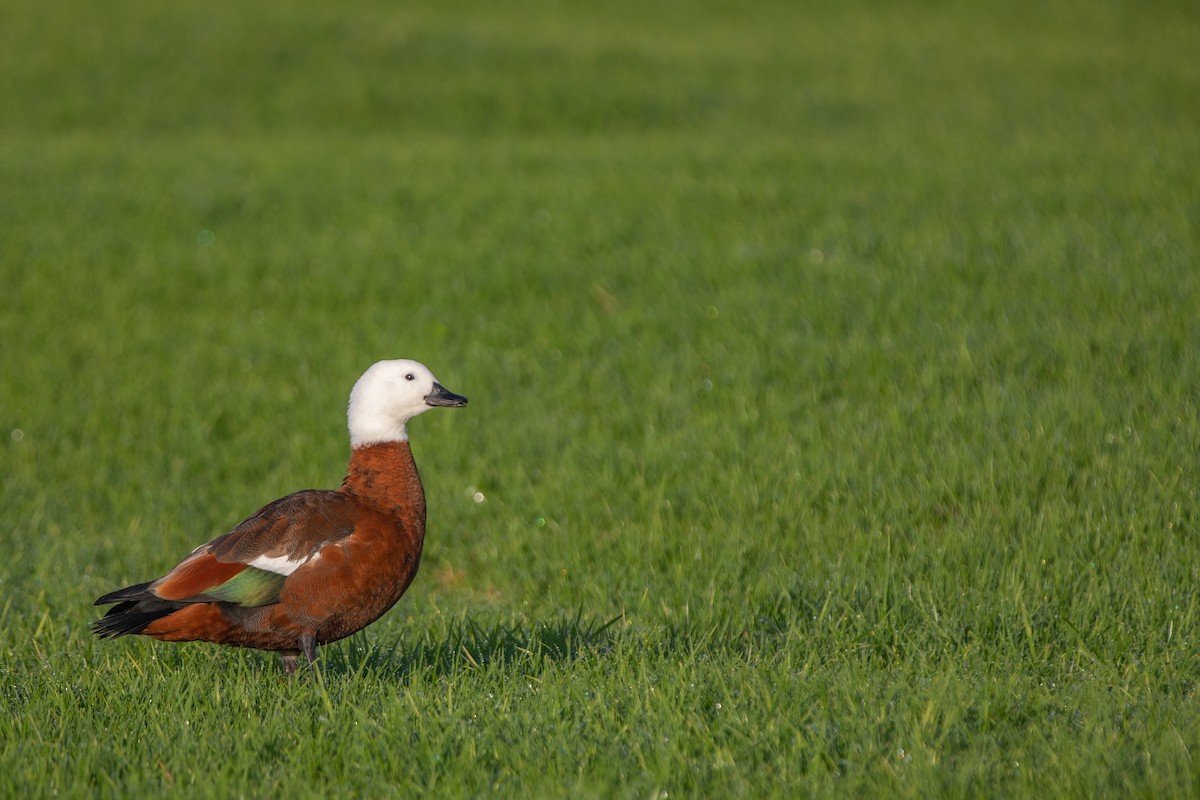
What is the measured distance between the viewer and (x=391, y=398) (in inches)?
205

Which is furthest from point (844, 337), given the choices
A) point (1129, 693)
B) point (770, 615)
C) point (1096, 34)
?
point (1096, 34)

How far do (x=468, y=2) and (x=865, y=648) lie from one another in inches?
956

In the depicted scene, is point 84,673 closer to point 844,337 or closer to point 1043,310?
point 844,337

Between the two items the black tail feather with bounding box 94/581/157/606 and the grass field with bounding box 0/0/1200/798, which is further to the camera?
the black tail feather with bounding box 94/581/157/606

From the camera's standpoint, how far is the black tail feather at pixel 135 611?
4754 mm

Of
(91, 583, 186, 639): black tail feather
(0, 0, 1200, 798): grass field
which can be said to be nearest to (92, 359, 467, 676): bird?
(91, 583, 186, 639): black tail feather

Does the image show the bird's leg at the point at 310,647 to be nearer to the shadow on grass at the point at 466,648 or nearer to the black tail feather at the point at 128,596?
the shadow on grass at the point at 466,648

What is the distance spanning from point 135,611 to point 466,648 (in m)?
1.48

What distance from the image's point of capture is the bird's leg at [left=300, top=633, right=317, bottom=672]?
4.92 meters

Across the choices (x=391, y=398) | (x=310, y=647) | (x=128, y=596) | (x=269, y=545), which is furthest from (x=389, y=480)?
(x=128, y=596)

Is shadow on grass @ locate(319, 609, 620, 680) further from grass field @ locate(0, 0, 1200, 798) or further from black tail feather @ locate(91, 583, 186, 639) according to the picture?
black tail feather @ locate(91, 583, 186, 639)

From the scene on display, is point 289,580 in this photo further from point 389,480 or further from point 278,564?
point 389,480

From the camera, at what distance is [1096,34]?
2459 centimetres

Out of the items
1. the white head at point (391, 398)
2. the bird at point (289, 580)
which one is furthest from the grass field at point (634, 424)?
the white head at point (391, 398)
